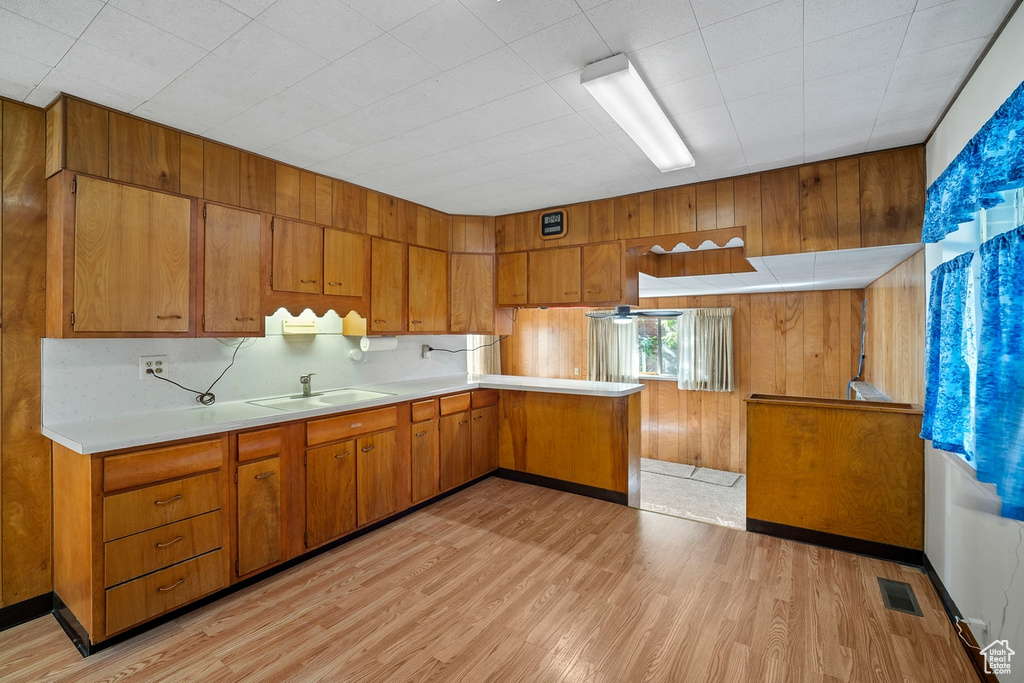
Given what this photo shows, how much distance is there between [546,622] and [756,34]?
8.63ft

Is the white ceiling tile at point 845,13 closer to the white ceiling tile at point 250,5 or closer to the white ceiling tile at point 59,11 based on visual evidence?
the white ceiling tile at point 250,5

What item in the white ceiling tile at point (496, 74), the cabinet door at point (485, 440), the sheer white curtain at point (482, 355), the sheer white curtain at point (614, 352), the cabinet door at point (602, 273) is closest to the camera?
the white ceiling tile at point (496, 74)

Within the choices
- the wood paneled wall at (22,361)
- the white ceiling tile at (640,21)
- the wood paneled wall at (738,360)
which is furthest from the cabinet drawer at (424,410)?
the wood paneled wall at (738,360)

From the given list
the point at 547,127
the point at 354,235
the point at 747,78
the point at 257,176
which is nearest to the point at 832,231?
the point at 747,78

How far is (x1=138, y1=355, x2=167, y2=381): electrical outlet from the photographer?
2641mm

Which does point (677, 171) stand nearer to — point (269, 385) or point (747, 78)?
point (747, 78)

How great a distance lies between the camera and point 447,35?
1.71 metres

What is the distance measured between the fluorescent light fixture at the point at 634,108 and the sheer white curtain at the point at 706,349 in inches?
166

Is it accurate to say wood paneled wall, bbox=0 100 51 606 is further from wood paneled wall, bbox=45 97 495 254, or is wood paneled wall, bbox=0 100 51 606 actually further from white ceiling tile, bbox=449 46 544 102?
white ceiling tile, bbox=449 46 544 102

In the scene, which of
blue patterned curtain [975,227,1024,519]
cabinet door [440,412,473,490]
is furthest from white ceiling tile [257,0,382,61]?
cabinet door [440,412,473,490]

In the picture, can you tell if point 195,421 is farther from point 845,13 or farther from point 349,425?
point 845,13

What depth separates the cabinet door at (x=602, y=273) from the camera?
3697 millimetres

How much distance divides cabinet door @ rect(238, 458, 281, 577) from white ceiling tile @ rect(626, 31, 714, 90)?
2.72m

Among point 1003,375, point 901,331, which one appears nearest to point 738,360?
point 901,331
